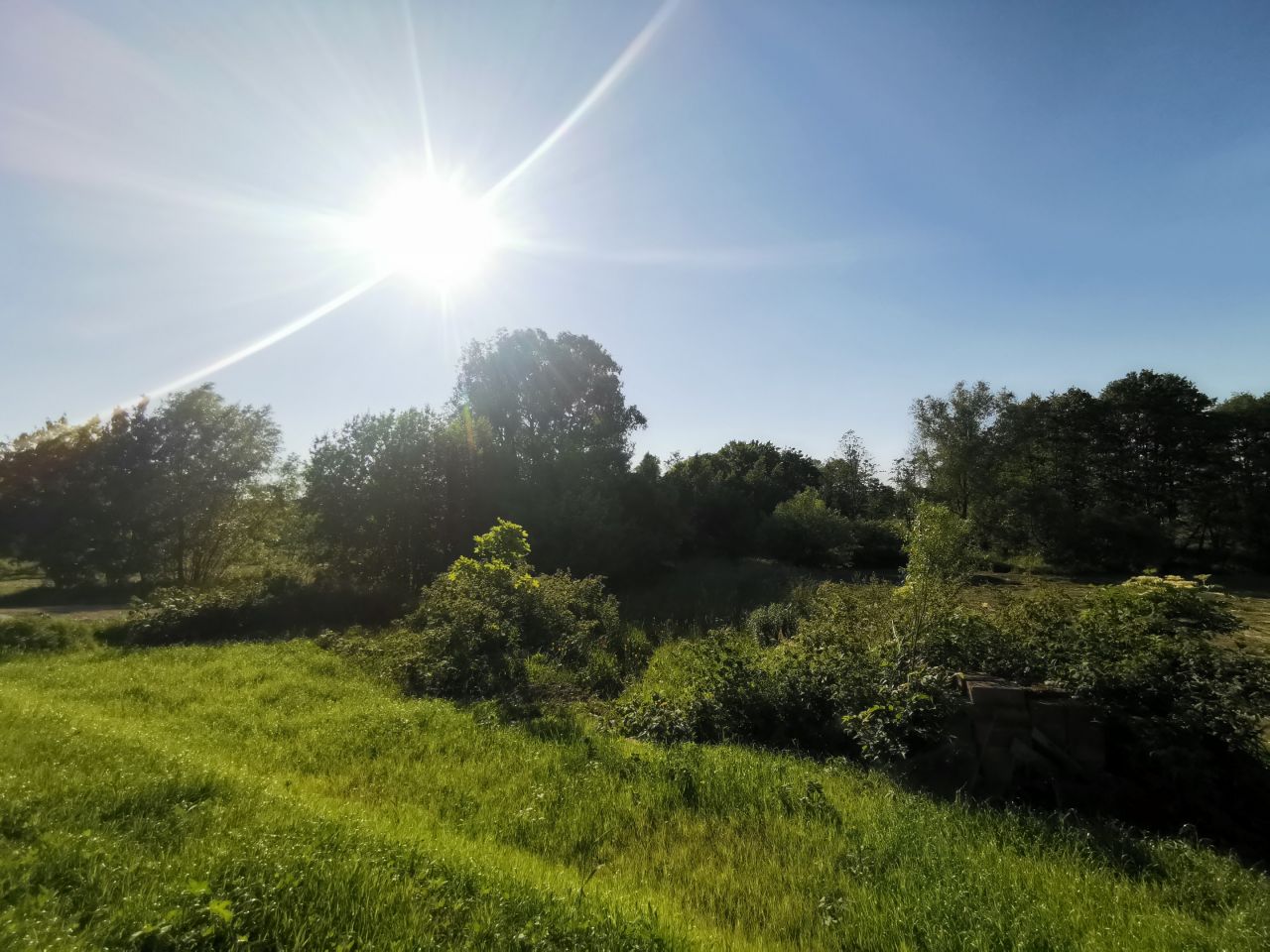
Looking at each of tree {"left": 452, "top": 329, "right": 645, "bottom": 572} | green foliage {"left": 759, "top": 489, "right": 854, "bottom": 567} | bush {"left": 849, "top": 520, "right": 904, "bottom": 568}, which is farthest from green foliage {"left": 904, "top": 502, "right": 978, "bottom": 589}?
bush {"left": 849, "top": 520, "right": 904, "bottom": 568}

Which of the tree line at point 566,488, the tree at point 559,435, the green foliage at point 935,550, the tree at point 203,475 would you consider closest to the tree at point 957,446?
the tree line at point 566,488

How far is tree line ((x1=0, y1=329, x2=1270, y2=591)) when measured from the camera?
21.0 meters

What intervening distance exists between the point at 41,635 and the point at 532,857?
1488cm

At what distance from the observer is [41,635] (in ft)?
40.6

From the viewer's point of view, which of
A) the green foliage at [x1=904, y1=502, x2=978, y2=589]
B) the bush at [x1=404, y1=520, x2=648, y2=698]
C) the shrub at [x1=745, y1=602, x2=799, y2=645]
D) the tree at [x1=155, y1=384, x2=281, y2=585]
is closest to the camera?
the green foliage at [x1=904, y1=502, x2=978, y2=589]

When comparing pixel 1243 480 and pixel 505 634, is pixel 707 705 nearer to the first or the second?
pixel 505 634

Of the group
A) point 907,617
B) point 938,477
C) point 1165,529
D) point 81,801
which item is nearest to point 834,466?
point 938,477

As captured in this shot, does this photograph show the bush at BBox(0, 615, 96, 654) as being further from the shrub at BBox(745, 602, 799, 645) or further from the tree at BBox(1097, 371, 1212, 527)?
the tree at BBox(1097, 371, 1212, 527)

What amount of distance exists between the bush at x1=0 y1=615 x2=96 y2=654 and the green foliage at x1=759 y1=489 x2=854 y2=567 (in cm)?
2669

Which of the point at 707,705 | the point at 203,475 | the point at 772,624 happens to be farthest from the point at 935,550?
the point at 203,475

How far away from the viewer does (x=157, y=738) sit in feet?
20.1

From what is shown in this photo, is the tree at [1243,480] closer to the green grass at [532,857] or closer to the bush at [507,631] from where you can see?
A: the bush at [507,631]

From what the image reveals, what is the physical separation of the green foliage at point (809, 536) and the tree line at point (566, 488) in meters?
0.11

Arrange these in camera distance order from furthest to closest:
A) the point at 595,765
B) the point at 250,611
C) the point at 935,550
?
the point at 250,611 < the point at 935,550 < the point at 595,765
